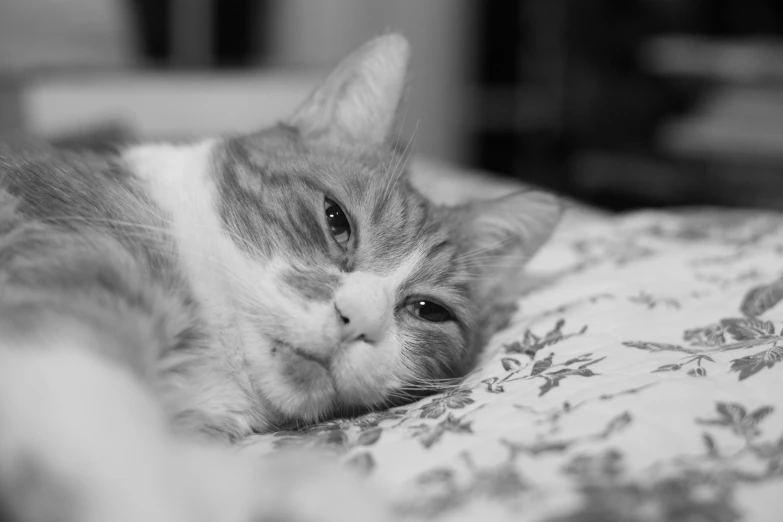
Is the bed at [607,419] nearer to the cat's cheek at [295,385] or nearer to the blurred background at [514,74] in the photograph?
the cat's cheek at [295,385]

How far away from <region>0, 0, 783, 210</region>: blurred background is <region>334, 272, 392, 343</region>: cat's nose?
7.83 feet

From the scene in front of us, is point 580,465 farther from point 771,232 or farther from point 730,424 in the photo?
point 771,232

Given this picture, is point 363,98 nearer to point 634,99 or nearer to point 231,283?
point 231,283

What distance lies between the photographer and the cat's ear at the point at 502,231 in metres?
1.46

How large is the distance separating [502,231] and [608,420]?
0.71 metres

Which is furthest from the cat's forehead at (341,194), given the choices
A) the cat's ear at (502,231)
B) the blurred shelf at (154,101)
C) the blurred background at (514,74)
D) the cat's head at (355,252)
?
the blurred background at (514,74)

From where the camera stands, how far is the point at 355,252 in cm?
117

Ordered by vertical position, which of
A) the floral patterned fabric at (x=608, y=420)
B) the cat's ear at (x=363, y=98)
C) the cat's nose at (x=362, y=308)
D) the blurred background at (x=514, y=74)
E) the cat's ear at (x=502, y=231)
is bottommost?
the floral patterned fabric at (x=608, y=420)

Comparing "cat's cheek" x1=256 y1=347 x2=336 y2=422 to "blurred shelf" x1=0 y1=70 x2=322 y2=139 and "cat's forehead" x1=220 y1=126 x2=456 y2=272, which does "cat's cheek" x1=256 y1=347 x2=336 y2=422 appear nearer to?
"cat's forehead" x1=220 y1=126 x2=456 y2=272

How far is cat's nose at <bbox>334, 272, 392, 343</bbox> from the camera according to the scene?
102 cm

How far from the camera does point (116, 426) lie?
0.72 meters

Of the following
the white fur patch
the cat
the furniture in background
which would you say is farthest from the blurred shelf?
the white fur patch

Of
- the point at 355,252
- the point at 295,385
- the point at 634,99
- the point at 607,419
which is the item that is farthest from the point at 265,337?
the point at 634,99

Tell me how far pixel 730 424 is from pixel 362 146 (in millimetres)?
859
